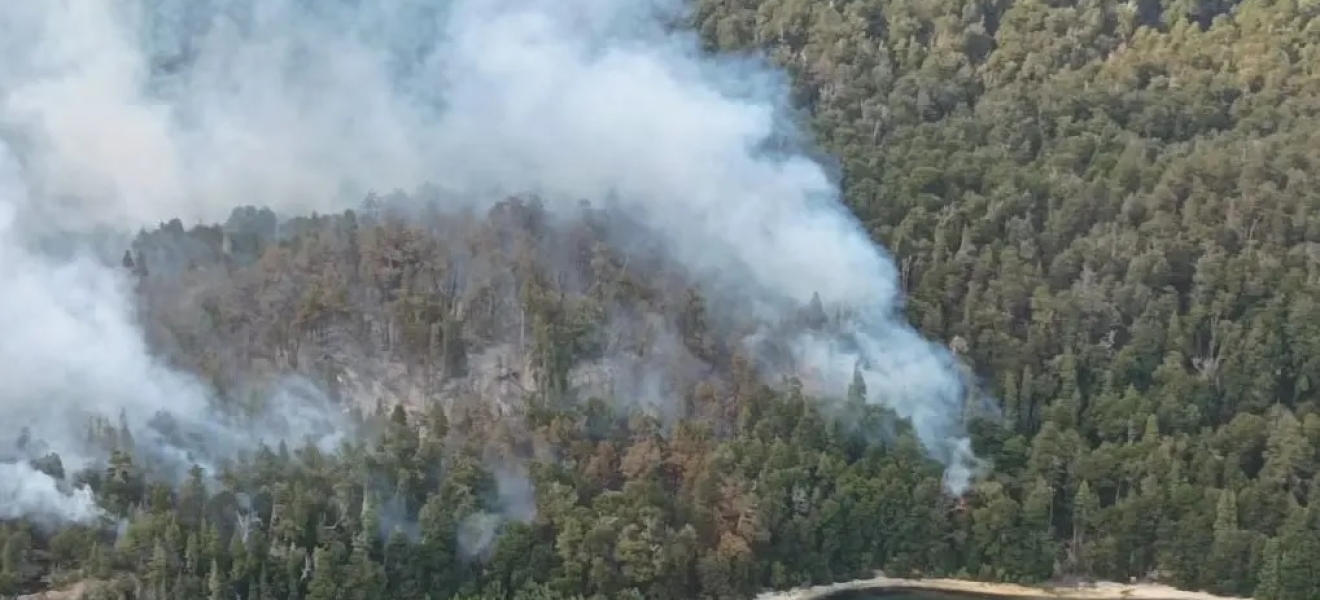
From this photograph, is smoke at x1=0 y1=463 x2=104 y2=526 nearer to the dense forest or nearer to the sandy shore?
the dense forest

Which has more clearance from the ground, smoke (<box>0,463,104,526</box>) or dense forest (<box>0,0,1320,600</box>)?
dense forest (<box>0,0,1320,600</box>)

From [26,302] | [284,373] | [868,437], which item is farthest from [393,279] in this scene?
[868,437]

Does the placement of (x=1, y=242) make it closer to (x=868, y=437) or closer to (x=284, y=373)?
(x=284, y=373)

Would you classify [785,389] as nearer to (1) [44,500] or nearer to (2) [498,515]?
(2) [498,515]

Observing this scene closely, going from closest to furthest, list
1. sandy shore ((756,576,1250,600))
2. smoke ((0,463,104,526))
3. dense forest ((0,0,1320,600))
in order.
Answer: smoke ((0,463,104,526)), dense forest ((0,0,1320,600)), sandy shore ((756,576,1250,600))

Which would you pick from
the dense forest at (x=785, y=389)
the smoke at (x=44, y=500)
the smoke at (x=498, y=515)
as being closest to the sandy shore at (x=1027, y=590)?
the dense forest at (x=785, y=389)

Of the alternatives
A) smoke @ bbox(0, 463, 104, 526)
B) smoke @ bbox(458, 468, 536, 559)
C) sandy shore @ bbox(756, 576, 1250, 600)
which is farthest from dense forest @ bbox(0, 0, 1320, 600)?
smoke @ bbox(0, 463, 104, 526)

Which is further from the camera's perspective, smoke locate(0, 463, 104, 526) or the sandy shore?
the sandy shore

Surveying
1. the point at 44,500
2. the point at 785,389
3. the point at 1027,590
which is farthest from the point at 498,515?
the point at 1027,590
